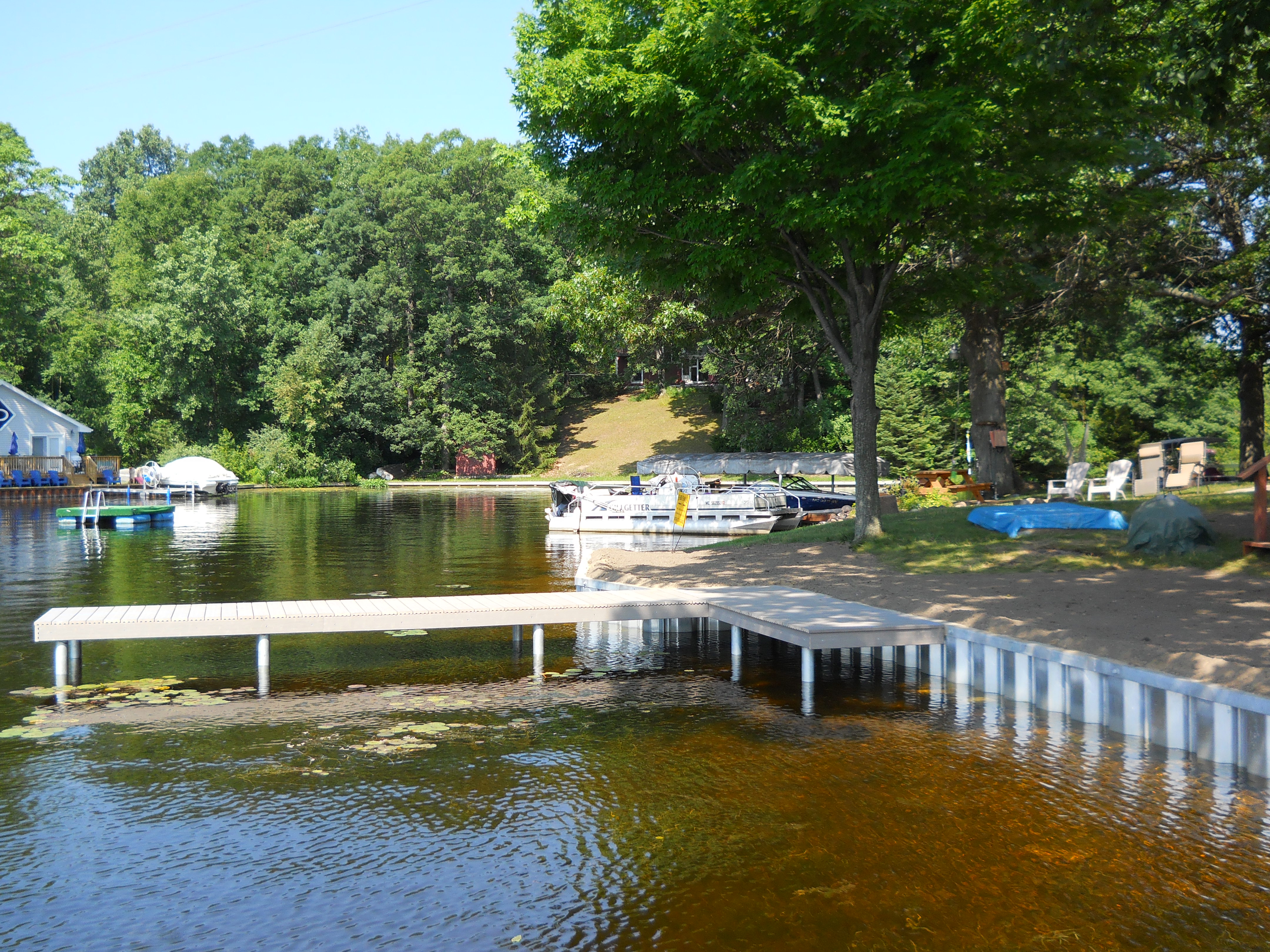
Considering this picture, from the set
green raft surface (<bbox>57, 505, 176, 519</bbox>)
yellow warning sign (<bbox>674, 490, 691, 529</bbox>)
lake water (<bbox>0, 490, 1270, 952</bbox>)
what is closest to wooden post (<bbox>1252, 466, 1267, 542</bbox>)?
lake water (<bbox>0, 490, 1270, 952</bbox>)

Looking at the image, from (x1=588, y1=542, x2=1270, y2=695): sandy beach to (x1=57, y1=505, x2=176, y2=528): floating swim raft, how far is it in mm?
22225

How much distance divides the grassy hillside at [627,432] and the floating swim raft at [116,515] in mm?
26459

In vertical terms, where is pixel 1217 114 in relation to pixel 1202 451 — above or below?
above

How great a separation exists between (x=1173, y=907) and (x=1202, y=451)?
27094 millimetres

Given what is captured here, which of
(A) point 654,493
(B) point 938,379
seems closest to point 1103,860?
(A) point 654,493

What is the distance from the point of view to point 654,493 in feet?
104

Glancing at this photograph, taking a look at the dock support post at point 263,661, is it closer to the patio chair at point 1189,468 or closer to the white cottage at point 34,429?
the patio chair at point 1189,468

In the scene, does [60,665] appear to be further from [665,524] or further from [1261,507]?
[665,524]

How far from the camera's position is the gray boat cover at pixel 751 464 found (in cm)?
5038

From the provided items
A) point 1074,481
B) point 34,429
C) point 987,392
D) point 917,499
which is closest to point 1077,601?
point 917,499

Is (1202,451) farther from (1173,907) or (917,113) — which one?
(1173,907)

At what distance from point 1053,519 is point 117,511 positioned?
96.7 feet

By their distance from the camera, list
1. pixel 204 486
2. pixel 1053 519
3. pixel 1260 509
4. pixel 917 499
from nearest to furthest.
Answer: pixel 1260 509 < pixel 1053 519 < pixel 917 499 < pixel 204 486

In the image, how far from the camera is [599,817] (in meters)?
7.11
